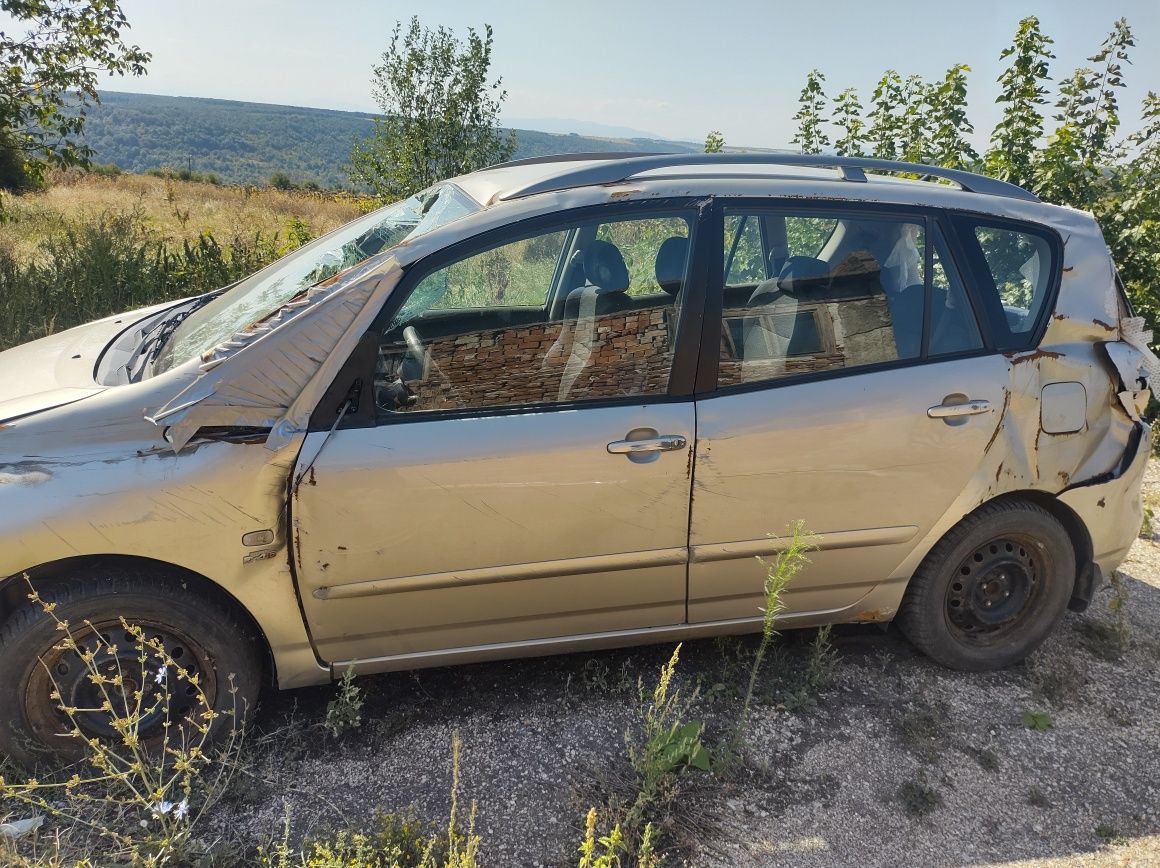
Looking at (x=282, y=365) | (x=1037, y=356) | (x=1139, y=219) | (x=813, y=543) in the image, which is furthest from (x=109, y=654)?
(x=1139, y=219)

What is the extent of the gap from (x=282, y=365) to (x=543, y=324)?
0.84 m

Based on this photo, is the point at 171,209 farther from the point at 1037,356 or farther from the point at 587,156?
the point at 1037,356

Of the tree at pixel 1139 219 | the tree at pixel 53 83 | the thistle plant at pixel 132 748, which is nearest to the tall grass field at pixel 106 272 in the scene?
the tree at pixel 53 83

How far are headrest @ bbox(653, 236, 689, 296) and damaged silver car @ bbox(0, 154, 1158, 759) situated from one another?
1 centimetres

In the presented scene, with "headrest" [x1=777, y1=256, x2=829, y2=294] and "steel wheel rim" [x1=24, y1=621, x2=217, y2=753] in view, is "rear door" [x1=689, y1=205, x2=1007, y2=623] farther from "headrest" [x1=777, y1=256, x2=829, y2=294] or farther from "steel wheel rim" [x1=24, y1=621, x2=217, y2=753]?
"steel wheel rim" [x1=24, y1=621, x2=217, y2=753]

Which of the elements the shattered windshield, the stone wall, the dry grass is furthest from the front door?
the dry grass

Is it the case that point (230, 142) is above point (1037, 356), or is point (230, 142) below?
above

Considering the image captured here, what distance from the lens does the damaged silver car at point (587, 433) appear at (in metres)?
2.40

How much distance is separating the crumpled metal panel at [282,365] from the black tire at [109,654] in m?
0.48

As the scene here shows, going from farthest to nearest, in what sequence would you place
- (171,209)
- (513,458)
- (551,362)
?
(171,209)
(551,362)
(513,458)

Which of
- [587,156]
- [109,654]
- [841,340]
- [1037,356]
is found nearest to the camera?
[109,654]

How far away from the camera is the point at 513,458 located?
2537 mm

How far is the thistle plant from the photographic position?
229 cm

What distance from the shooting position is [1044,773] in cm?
281
